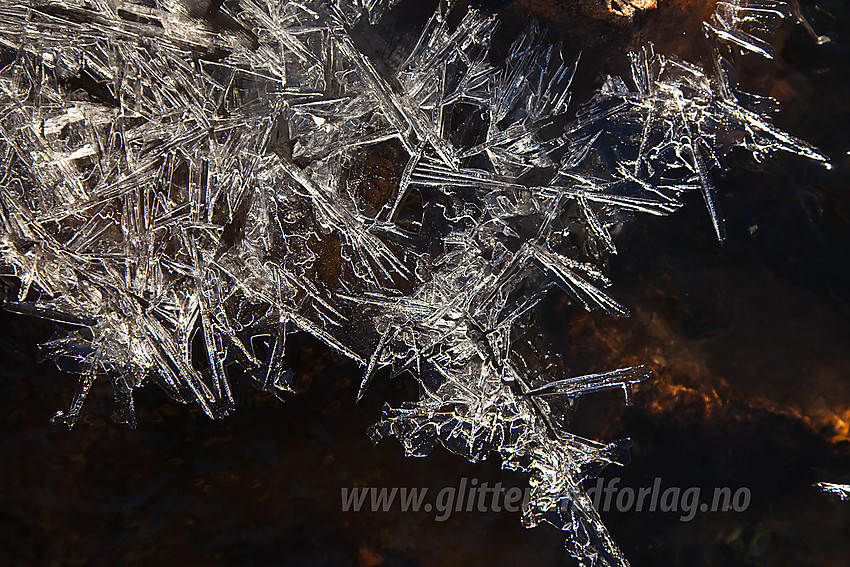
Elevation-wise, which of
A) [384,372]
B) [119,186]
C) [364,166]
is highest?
[364,166]

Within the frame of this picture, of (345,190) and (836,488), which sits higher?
(345,190)

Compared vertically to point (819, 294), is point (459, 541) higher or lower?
lower

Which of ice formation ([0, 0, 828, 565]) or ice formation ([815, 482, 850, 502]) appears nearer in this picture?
ice formation ([0, 0, 828, 565])

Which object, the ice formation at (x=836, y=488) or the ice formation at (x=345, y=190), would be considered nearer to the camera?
the ice formation at (x=345, y=190)

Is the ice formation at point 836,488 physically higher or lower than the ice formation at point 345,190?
lower

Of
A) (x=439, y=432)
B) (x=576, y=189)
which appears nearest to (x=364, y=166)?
(x=576, y=189)

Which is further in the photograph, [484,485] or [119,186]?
[484,485]

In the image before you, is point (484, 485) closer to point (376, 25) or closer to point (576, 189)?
point (576, 189)

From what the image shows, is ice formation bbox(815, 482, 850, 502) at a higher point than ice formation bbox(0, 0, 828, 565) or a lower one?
lower
